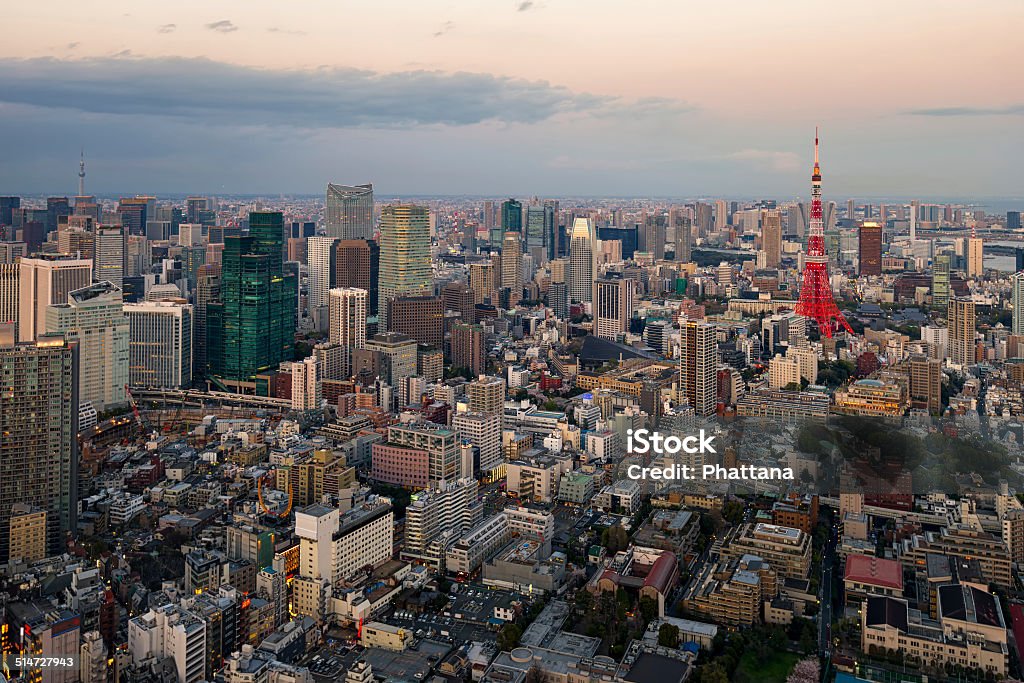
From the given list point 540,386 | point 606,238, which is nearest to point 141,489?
point 540,386

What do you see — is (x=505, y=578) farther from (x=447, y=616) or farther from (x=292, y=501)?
(x=292, y=501)

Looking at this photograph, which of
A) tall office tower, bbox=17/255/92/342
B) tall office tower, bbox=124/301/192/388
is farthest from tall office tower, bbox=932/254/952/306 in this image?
tall office tower, bbox=17/255/92/342

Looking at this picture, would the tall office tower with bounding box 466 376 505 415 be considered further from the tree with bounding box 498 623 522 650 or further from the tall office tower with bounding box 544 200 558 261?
the tall office tower with bounding box 544 200 558 261

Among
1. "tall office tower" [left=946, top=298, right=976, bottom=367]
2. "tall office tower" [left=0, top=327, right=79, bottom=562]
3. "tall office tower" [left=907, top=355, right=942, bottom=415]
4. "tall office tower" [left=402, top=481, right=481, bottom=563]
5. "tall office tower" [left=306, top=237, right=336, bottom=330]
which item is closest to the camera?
"tall office tower" [left=0, top=327, right=79, bottom=562]

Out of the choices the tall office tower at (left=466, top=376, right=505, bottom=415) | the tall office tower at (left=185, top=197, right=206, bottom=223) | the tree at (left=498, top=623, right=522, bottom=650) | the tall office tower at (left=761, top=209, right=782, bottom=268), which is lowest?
the tree at (left=498, top=623, right=522, bottom=650)

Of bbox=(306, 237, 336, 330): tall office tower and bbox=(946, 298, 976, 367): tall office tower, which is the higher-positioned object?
bbox=(306, 237, 336, 330): tall office tower

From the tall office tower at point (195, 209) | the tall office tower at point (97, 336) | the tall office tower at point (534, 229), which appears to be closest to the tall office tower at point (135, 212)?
the tall office tower at point (195, 209)

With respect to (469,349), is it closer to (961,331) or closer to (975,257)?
(961,331)
